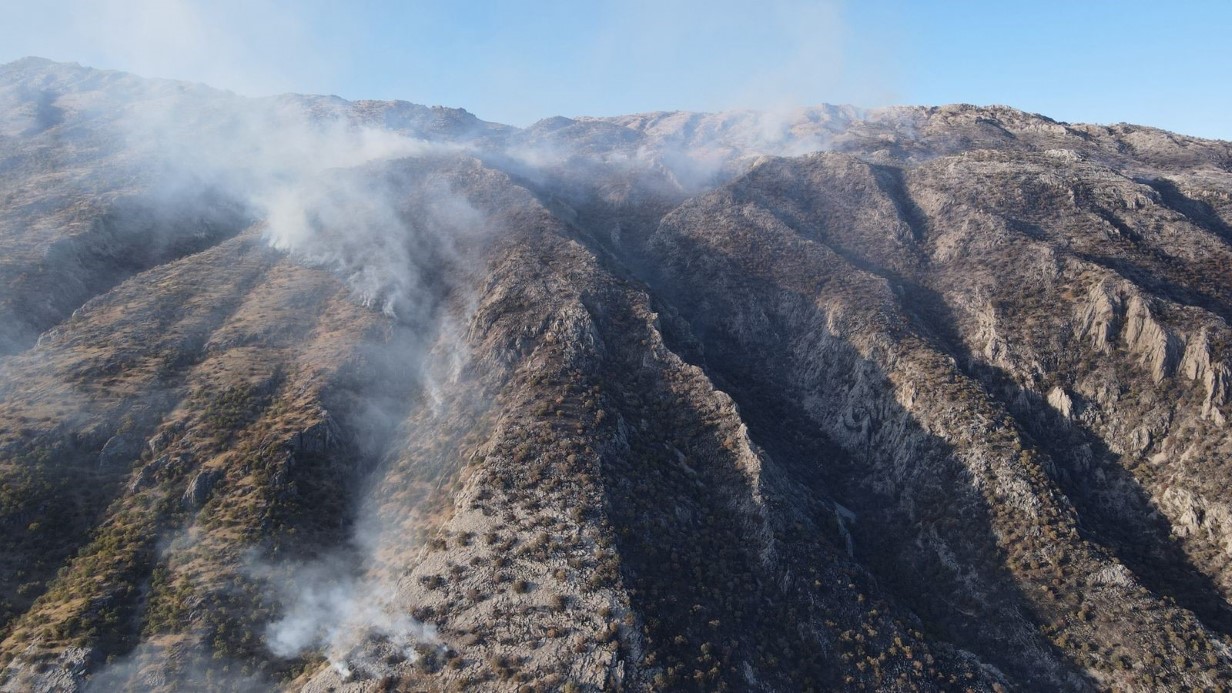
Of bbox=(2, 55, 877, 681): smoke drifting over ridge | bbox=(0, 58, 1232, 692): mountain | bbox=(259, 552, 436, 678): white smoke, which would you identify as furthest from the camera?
bbox=(2, 55, 877, 681): smoke drifting over ridge

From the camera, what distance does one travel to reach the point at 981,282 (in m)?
87.2

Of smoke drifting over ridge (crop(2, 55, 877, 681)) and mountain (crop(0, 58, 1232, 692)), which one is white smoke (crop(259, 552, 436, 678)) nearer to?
smoke drifting over ridge (crop(2, 55, 877, 681))

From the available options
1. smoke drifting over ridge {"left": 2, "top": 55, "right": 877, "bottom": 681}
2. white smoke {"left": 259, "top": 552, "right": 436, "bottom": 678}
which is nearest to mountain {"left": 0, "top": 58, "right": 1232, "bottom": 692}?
white smoke {"left": 259, "top": 552, "right": 436, "bottom": 678}

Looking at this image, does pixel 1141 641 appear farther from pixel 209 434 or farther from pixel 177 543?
pixel 209 434

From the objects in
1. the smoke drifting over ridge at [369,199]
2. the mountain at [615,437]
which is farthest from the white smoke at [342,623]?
the mountain at [615,437]

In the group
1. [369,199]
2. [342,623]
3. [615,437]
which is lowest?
[342,623]

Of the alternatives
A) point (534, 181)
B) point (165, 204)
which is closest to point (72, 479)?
point (165, 204)

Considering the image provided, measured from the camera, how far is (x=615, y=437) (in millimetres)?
60125

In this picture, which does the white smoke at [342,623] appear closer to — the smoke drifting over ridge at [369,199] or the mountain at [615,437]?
the smoke drifting over ridge at [369,199]

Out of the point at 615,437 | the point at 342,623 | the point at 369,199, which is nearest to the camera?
the point at 342,623

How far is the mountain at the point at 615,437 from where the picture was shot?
44812 millimetres

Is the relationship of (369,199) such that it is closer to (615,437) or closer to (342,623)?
(615,437)

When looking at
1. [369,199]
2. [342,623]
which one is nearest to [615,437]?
[342,623]

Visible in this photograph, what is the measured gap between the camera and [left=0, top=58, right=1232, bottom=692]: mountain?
1764 inches
